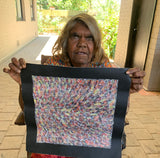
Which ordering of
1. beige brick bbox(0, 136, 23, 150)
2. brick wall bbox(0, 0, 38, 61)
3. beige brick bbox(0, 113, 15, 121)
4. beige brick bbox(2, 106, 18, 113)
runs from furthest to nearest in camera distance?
1. brick wall bbox(0, 0, 38, 61)
2. beige brick bbox(2, 106, 18, 113)
3. beige brick bbox(0, 113, 15, 121)
4. beige brick bbox(0, 136, 23, 150)

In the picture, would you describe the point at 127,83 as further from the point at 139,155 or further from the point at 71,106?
the point at 139,155

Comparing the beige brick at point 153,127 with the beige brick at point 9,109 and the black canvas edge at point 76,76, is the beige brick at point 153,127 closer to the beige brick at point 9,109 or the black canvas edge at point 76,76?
the black canvas edge at point 76,76

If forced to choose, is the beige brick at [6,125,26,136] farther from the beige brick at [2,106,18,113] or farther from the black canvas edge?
the black canvas edge

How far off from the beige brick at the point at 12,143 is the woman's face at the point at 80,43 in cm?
120

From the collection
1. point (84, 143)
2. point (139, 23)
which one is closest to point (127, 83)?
point (84, 143)

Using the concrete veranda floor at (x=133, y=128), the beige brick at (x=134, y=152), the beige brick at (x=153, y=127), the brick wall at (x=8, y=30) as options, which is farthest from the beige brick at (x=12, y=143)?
the brick wall at (x=8, y=30)

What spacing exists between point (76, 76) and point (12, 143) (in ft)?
4.47

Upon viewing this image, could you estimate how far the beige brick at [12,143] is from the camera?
5.44 feet

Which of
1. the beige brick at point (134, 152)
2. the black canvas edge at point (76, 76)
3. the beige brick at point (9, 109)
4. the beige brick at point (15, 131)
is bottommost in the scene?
the beige brick at point (134, 152)

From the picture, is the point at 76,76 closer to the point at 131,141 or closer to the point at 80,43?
the point at 80,43

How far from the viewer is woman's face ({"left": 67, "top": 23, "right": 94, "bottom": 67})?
3.53 feet

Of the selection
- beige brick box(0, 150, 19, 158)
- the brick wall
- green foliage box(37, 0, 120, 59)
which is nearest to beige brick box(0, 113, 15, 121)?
beige brick box(0, 150, 19, 158)

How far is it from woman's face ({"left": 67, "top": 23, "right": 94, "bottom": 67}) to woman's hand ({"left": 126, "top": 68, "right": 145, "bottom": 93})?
403 millimetres

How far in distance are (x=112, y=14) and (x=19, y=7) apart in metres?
4.56
